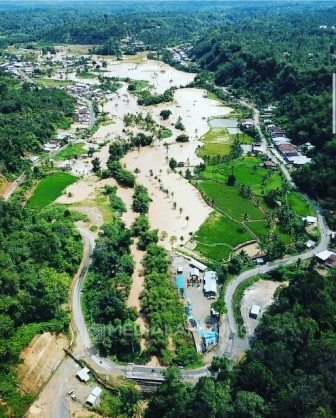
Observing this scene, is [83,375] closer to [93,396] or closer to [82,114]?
[93,396]

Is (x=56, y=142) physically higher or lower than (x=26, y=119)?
lower

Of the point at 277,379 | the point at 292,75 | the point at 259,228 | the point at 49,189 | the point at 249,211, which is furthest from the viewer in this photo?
the point at 292,75

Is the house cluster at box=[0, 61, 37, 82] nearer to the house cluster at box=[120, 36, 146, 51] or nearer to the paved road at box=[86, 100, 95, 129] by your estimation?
the paved road at box=[86, 100, 95, 129]

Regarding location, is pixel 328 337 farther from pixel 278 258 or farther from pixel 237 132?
pixel 237 132

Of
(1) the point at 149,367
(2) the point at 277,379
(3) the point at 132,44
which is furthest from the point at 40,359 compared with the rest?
(3) the point at 132,44

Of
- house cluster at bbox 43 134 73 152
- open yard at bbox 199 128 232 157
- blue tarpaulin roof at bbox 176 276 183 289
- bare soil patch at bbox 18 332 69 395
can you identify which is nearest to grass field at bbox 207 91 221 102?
open yard at bbox 199 128 232 157

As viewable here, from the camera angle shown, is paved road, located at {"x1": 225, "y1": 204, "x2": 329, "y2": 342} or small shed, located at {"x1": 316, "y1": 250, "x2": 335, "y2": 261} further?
small shed, located at {"x1": 316, "y1": 250, "x2": 335, "y2": 261}

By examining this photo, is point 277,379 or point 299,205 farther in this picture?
point 299,205
